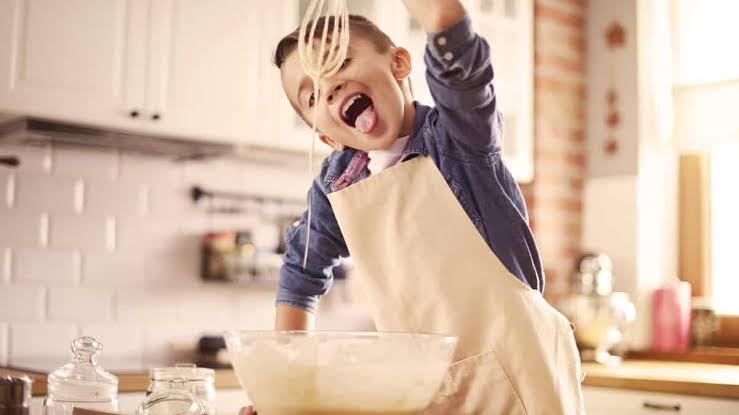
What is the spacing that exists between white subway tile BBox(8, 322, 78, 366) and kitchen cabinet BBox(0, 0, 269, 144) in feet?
2.16

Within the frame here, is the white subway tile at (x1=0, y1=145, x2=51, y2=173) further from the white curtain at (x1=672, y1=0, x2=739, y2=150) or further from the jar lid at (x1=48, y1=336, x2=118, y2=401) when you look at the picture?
the white curtain at (x1=672, y1=0, x2=739, y2=150)

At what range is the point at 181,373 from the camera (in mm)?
1218

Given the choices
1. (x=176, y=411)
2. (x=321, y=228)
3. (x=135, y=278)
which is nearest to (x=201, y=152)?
(x=135, y=278)

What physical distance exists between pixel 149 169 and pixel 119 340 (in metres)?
0.53

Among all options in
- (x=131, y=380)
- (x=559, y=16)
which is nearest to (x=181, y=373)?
(x=131, y=380)

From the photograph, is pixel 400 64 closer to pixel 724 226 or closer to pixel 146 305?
pixel 146 305

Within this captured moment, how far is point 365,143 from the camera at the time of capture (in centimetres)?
127

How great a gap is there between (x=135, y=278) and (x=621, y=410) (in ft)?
5.01

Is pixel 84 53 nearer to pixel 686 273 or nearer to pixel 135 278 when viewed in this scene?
pixel 135 278

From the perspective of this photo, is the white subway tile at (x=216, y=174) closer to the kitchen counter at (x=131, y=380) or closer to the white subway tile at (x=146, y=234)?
the white subway tile at (x=146, y=234)

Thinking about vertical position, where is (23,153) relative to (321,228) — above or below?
above

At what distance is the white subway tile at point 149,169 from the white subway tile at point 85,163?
32 mm

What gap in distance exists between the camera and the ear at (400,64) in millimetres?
1289

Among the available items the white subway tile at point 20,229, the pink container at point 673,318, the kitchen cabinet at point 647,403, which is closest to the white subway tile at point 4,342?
the white subway tile at point 20,229
